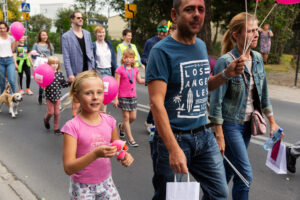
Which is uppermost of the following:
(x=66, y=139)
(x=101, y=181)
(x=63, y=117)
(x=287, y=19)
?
(x=287, y=19)

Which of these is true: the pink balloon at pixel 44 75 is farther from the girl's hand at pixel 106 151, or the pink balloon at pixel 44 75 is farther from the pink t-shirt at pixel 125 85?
the girl's hand at pixel 106 151

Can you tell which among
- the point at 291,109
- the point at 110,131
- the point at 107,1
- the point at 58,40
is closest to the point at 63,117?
the point at 110,131

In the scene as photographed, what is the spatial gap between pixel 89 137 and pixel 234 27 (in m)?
1.68

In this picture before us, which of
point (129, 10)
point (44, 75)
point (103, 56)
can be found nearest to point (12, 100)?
point (44, 75)

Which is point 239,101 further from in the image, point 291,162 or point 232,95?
point 291,162

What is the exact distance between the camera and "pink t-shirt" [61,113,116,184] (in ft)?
7.47

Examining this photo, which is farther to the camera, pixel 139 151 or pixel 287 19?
pixel 287 19

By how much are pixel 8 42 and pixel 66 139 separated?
7167mm

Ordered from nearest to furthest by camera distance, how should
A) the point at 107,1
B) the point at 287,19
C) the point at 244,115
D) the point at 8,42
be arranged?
the point at 244,115 → the point at 8,42 → the point at 287,19 → the point at 107,1

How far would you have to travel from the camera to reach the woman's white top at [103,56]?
6414 millimetres

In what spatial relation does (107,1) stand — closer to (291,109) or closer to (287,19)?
(287,19)

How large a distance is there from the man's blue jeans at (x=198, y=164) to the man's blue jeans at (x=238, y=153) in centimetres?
48

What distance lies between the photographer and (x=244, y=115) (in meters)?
2.94

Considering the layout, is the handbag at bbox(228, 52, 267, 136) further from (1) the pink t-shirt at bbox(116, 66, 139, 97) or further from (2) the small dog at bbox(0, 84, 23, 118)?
(2) the small dog at bbox(0, 84, 23, 118)
